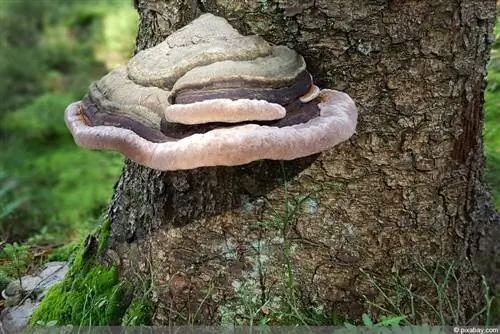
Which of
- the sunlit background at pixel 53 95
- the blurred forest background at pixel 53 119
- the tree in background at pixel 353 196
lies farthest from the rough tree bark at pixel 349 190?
the sunlit background at pixel 53 95

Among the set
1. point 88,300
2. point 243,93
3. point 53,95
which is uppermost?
point 243,93

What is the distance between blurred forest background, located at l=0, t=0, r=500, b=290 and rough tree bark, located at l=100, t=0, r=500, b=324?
1148mm

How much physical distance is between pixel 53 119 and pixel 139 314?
7.81 m

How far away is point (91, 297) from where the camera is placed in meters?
2.34

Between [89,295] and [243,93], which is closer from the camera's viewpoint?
[243,93]

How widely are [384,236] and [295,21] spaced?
2.82 feet

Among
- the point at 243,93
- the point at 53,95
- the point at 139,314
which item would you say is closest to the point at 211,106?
the point at 243,93

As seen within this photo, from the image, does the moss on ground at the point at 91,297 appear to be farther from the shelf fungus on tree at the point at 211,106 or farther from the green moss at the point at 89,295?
the shelf fungus on tree at the point at 211,106

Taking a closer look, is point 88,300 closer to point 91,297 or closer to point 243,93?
point 91,297

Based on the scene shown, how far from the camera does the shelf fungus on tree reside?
57.0 inches

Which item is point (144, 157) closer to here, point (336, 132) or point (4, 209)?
point (336, 132)

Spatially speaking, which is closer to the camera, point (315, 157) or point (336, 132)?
point (336, 132)

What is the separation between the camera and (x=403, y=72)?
73.6 inches

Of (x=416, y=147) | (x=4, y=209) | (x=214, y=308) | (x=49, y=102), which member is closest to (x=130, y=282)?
(x=214, y=308)
